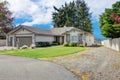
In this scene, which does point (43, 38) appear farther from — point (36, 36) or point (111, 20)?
point (111, 20)

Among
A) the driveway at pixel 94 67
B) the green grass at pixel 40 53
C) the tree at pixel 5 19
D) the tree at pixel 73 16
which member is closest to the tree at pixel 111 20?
the green grass at pixel 40 53

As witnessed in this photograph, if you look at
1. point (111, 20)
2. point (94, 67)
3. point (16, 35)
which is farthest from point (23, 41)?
point (94, 67)

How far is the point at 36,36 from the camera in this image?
42.8 m

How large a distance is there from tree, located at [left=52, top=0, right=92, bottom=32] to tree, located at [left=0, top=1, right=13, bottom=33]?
72.0 feet

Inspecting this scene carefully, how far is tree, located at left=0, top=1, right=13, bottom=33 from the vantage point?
194 ft

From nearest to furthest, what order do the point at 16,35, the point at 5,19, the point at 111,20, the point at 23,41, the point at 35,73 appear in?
the point at 35,73
the point at 111,20
the point at 23,41
the point at 16,35
the point at 5,19

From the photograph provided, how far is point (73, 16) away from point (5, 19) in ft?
94.4

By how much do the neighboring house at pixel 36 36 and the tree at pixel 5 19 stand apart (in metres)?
14.5

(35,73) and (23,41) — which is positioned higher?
(23,41)

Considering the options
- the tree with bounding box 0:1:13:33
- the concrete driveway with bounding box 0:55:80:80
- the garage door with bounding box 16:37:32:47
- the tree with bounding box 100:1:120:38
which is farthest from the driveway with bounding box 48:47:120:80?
the tree with bounding box 0:1:13:33

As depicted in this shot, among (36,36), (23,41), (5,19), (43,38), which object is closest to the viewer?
(36,36)

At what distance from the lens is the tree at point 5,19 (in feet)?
194

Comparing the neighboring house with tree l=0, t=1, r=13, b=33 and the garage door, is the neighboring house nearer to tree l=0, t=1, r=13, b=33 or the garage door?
the garage door

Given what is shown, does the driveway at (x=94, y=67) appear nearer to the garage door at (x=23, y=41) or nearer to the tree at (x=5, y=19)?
the garage door at (x=23, y=41)
